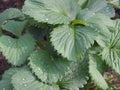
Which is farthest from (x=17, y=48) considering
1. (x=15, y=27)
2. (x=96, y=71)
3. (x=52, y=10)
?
(x=96, y=71)

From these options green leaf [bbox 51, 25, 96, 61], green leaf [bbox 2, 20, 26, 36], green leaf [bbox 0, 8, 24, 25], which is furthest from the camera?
green leaf [bbox 0, 8, 24, 25]

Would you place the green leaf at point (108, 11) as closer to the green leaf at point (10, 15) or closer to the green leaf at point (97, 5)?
the green leaf at point (97, 5)

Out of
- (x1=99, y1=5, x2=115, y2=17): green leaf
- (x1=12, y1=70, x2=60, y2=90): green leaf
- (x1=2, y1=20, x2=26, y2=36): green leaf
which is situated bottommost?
(x1=12, y1=70, x2=60, y2=90): green leaf

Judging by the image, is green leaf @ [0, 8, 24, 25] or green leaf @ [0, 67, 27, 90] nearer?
green leaf @ [0, 67, 27, 90]

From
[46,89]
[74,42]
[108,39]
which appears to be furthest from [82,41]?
[46,89]

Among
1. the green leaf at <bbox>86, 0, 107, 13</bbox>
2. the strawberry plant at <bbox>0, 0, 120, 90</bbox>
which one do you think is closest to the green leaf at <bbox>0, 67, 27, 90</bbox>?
the strawberry plant at <bbox>0, 0, 120, 90</bbox>

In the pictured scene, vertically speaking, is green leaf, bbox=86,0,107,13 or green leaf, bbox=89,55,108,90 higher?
green leaf, bbox=86,0,107,13

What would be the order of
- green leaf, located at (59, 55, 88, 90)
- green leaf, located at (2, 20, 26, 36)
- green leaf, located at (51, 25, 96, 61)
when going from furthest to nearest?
1. green leaf, located at (2, 20, 26, 36)
2. green leaf, located at (59, 55, 88, 90)
3. green leaf, located at (51, 25, 96, 61)

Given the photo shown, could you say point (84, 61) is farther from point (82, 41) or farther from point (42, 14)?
point (42, 14)

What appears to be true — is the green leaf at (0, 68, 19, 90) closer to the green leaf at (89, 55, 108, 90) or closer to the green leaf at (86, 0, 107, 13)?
the green leaf at (89, 55, 108, 90)
